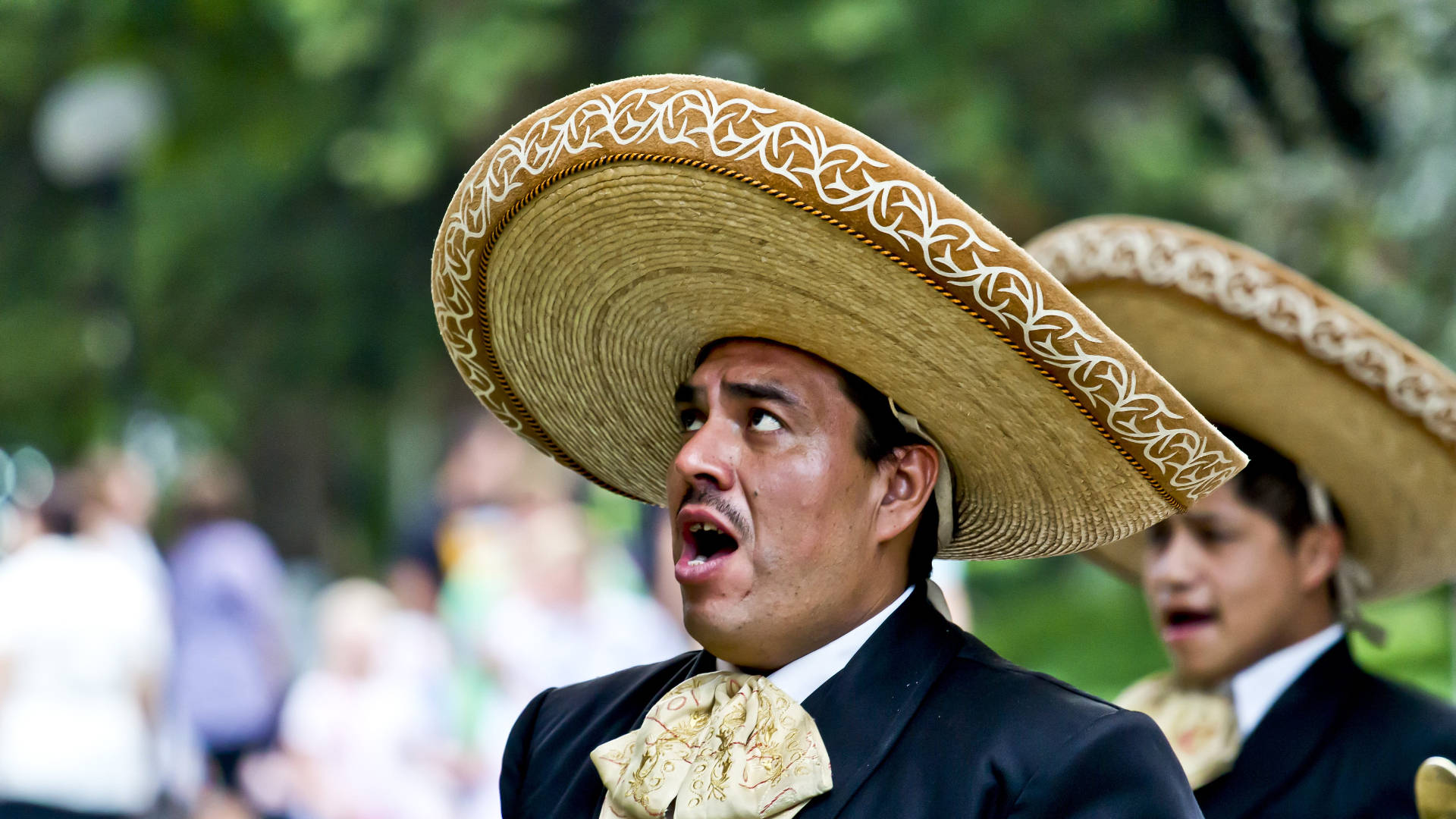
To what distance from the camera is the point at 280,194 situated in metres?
12.7

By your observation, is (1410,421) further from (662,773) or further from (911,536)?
(662,773)

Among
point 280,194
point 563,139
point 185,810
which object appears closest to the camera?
point 563,139

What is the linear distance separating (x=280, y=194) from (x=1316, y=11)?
821 centimetres

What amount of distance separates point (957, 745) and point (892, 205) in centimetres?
80

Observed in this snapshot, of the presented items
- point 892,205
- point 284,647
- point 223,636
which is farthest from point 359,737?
point 892,205

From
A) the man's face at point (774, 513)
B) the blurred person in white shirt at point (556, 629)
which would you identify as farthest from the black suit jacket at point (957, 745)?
the blurred person in white shirt at point (556, 629)

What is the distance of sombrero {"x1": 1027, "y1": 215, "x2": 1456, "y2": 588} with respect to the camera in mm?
3008

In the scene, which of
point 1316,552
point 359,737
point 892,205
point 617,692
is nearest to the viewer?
point 892,205

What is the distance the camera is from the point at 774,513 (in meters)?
2.27

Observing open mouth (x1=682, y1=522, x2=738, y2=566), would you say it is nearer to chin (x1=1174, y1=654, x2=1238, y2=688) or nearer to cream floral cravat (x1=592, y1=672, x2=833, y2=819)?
cream floral cravat (x1=592, y1=672, x2=833, y2=819)

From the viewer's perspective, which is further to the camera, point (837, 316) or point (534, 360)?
point (534, 360)

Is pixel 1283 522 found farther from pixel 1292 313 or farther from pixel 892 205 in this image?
pixel 892 205

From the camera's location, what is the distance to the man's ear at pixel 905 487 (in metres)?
2.38

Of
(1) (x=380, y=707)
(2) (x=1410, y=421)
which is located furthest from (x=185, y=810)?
(2) (x=1410, y=421)
